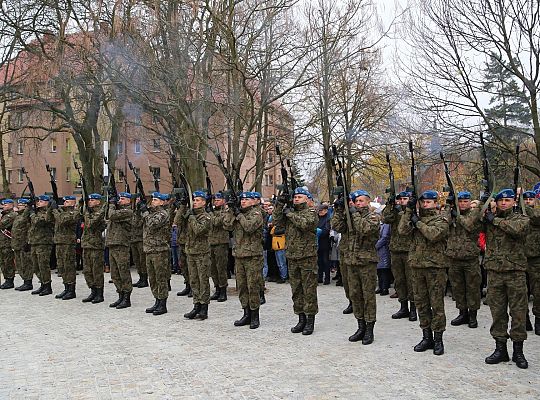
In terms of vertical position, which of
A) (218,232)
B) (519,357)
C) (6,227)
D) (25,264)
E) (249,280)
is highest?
(6,227)

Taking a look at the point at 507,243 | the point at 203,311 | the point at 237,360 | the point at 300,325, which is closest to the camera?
the point at 507,243

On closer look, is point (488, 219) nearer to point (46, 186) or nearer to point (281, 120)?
point (281, 120)

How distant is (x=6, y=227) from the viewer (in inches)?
483

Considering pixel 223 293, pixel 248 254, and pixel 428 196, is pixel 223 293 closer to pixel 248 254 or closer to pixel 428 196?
pixel 248 254

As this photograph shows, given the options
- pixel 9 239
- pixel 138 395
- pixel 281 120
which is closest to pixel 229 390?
pixel 138 395

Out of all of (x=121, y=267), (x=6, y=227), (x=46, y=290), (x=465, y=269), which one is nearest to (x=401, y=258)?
(x=465, y=269)

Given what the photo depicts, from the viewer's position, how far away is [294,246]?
7.95 meters

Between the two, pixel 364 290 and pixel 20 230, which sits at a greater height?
pixel 20 230

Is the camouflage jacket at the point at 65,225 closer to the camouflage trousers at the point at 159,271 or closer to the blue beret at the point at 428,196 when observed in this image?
the camouflage trousers at the point at 159,271

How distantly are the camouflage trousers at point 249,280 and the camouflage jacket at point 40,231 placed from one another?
16.3 feet

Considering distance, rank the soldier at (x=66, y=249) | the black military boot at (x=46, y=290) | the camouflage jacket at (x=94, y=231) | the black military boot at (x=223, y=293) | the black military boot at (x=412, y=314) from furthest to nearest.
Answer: the black military boot at (x=46, y=290) → the soldier at (x=66, y=249) → the black military boot at (x=223, y=293) → the camouflage jacket at (x=94, y=231) → the black military boot at (x=412, y=314)

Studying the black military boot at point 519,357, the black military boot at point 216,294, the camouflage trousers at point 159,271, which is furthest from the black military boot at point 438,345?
the black military boot at point 216,294

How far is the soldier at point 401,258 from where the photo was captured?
860 centimetres

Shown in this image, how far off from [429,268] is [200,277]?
3.67 metres
